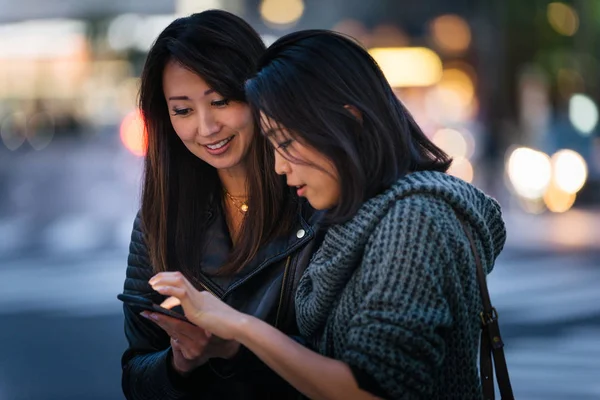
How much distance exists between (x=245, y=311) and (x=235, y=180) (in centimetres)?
46

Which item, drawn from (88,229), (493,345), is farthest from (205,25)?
(88,229)

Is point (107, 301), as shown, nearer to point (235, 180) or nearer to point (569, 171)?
point (235, 180)

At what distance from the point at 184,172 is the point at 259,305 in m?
0.53

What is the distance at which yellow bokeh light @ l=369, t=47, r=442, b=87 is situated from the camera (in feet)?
160

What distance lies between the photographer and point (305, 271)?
2.86 meters

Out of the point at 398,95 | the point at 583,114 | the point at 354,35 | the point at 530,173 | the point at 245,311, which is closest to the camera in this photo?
the point at 398,95

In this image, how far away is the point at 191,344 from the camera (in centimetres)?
279

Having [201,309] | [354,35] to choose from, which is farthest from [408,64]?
[201,309]

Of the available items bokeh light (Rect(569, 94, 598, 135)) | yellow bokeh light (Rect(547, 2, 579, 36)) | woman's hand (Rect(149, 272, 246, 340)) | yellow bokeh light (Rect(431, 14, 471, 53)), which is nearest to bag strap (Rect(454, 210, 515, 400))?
woman's hand (Rect(149, 272, 246, 340))

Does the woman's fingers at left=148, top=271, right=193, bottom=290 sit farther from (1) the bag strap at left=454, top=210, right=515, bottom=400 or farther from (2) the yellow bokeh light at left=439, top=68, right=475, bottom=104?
(2) the yellow bokeh light at left=439, top=68, right=475, bottom=104

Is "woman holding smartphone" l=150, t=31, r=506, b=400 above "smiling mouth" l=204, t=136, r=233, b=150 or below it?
below

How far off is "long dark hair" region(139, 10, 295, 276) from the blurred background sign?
1.28 feet

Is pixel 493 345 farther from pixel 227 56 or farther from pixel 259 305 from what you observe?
pixel 227 56

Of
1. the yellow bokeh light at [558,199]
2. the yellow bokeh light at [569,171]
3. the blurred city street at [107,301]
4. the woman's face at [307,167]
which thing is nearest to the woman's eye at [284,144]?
the woman's face at [307,167]
